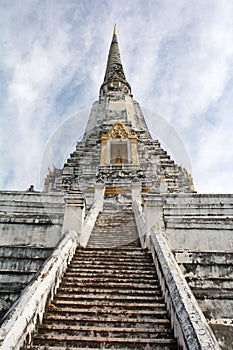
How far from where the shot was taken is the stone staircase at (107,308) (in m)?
3.20

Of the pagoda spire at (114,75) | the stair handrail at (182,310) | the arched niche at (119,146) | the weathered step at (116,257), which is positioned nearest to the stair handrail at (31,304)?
the weathered step at (116,257)

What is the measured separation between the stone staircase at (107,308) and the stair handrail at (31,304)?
16 cm

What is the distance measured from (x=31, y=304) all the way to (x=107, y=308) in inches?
46.7

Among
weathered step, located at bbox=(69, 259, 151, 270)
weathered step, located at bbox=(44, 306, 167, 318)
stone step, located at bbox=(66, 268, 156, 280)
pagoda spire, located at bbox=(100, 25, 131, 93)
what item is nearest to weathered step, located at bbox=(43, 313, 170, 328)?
weathered step, located at bbox=(44, 306, 167, 318)

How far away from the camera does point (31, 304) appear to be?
→ 3.22m

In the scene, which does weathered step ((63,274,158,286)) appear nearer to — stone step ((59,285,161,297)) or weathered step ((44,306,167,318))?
stone step ((59,285,161,297))

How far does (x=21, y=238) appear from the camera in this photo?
6680mm

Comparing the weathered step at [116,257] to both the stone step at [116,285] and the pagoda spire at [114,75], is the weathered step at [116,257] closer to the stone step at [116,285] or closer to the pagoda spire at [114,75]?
the stone step at [116,285]

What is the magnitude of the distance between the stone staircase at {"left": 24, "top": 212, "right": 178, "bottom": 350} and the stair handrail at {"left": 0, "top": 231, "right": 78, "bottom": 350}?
0.16 meters

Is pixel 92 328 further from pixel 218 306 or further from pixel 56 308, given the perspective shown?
pixel 218 306

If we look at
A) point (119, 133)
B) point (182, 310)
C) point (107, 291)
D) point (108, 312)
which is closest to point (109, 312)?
point (108, 312)

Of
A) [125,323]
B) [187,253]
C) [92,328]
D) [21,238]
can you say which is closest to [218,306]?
[187,253]

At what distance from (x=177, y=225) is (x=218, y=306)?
2550 millimetres

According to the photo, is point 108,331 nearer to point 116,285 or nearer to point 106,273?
point 116,285
